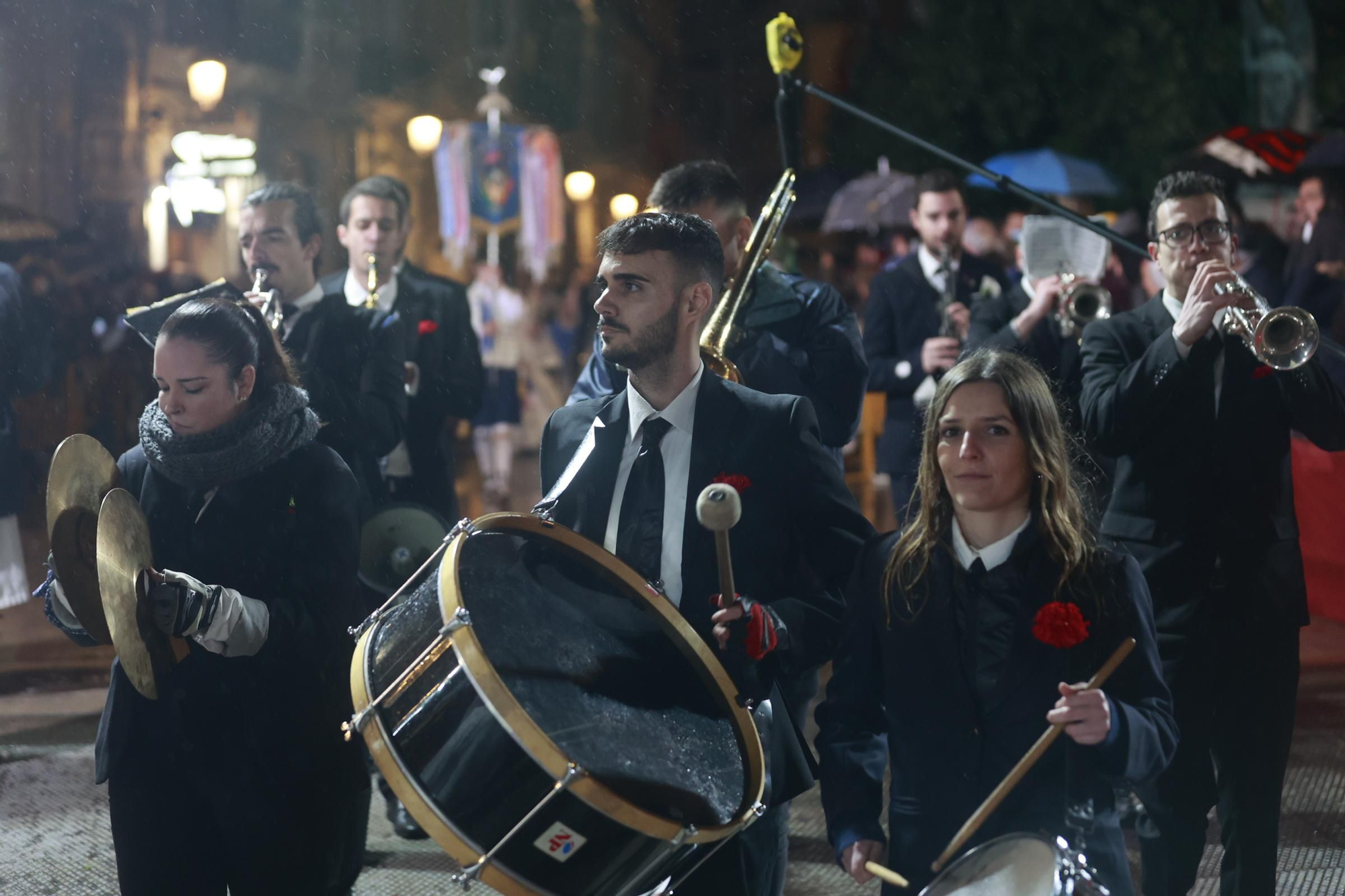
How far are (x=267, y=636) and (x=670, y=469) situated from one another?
3.21ft

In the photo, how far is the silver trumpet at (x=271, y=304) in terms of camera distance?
5117 mm

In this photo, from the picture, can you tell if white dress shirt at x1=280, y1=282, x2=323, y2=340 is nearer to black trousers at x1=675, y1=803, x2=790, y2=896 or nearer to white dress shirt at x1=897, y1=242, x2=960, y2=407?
white dress shirt at x1=897, y1=242, x2=960, y2=407

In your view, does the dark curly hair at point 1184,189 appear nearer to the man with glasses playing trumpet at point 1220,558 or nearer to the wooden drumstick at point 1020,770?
the man with glasses playing trumpet at point 1220,558

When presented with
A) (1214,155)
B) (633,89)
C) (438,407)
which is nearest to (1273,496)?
(438,407)

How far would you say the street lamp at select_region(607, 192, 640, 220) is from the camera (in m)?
35.1

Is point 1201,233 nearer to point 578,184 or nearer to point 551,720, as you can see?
point 551,720

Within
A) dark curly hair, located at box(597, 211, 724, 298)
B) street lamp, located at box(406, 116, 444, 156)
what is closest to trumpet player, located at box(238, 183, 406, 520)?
dark curly hair, located at box(597, 211, 724, 298)

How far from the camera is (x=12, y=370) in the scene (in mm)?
5949

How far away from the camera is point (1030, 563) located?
9.57 feet

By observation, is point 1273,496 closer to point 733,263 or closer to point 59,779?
point 733,263

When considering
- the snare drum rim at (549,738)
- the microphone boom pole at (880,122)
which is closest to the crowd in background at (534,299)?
the microphone boom pole at (880,122)

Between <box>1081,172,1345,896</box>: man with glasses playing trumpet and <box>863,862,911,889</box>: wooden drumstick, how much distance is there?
149 centimetres

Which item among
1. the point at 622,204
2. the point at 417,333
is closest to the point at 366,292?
the point at 417,333

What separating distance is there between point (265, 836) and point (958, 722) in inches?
61.8
